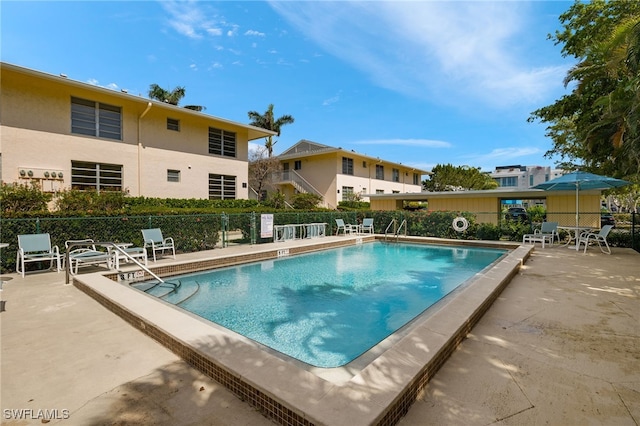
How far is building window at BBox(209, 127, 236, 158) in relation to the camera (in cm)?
1720

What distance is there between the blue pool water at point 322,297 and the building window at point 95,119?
9.49 metres

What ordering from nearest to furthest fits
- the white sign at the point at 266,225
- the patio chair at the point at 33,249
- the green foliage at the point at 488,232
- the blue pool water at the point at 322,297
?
1. the blue pool water at the point at 322,297
2. the patio chair at the point at 33,249
3. the white sign at the point at 266,225
4. the green foliage at the point at 488,232

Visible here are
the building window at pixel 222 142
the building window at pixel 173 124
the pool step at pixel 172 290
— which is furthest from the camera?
the building window at pixel 222 142

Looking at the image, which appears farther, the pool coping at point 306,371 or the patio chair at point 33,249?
the patio chair at point 33,249

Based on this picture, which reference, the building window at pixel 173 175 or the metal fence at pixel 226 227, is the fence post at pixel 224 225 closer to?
the metal fence at pixel 226 227

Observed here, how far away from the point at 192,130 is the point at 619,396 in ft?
57.6

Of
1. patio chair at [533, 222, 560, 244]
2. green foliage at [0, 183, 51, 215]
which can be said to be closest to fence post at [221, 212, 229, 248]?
green foliage at [0, 183, 51, 215]

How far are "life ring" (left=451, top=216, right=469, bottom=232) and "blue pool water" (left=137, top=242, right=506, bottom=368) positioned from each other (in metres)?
3.64

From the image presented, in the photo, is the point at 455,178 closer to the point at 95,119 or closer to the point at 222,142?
the point at 222,142

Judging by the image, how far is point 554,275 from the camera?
6934 mm

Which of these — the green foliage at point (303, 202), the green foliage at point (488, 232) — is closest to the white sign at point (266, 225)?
the green foliage at point (303, 202)

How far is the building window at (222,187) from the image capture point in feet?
55.9

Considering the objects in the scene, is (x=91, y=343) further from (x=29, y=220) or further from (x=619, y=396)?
(x=29, y=220)

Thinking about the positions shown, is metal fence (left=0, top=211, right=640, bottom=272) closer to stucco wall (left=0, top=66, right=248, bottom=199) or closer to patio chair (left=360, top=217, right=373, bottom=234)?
patio chair (left=360, top=217, right=373, bottom=234)
